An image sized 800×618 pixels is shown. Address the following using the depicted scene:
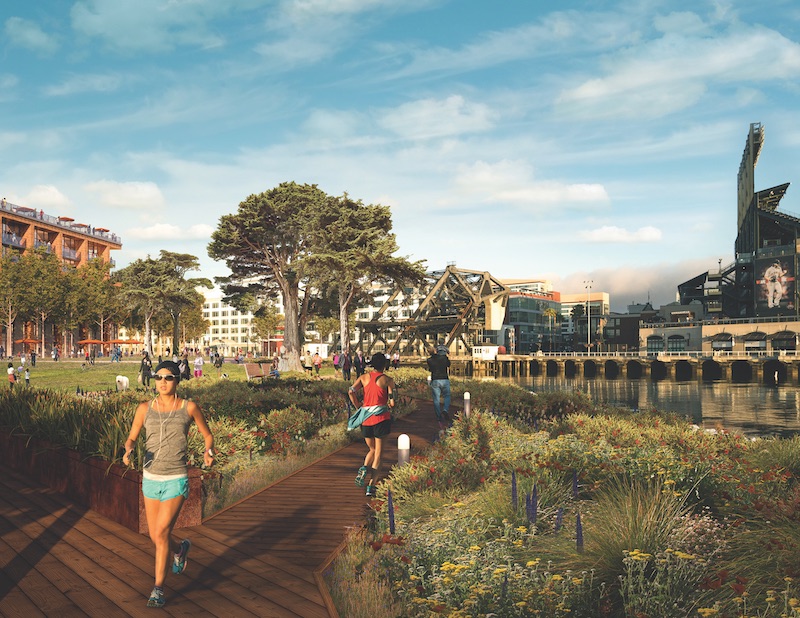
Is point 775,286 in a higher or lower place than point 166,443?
higher

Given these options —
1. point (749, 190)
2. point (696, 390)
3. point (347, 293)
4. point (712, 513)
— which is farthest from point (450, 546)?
Answer: point (749, 190)

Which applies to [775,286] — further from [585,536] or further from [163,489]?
[163,489]

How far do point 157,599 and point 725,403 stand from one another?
49448 mm

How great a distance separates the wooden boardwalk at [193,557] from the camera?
5.56m

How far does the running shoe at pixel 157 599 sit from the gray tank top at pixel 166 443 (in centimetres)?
93

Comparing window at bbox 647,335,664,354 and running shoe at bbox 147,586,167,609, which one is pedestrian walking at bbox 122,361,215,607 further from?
window at bbox 647,335,664,354

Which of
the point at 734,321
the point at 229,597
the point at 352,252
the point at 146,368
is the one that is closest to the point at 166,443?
the point at 229,597

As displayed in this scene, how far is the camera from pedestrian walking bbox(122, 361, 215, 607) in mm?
5586

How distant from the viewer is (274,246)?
50.8m

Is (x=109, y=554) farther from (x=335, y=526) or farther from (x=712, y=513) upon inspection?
(x=712, y=513)

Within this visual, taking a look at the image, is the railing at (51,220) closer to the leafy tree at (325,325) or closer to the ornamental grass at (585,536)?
the leafy tree at (325,325)

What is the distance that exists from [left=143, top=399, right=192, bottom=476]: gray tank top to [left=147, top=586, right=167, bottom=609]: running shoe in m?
0.93

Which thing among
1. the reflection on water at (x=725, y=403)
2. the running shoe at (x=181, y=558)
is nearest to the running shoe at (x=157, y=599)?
the running shoe at (x=181, y=558)

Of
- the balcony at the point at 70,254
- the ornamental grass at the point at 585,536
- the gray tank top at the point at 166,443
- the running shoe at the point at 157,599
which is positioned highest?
the balcony at the point at 70,254
